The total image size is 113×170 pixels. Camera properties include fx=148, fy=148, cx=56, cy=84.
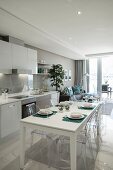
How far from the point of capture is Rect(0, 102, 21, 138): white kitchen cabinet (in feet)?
10.3

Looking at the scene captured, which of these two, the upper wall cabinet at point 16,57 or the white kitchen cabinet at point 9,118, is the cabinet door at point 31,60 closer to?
the upper wall cabinet at point 16,57

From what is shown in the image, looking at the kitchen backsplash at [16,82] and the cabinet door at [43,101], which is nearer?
the kitchen backsplash at [16,82]

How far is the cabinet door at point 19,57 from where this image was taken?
4.00 meters

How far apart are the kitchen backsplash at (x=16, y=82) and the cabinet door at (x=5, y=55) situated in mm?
436

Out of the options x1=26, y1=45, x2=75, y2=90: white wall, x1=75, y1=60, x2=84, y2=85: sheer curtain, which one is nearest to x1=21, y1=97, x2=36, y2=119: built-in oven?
x1=26, y1=45, x2=75, y2=90: white wall

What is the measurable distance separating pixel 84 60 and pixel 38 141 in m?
7.39

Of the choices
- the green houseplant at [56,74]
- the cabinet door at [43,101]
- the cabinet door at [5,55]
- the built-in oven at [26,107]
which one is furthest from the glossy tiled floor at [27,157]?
the green houseplant at [56,74]

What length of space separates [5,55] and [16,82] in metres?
1.11

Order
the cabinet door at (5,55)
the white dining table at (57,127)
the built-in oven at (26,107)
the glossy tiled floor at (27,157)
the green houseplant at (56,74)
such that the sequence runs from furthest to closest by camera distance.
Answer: the green houseplant at (56,74) → the built-in oven at (26,107) → the cabinet door at (5,55) → the glossy tiled floor at (27,157) → the white dining table at (57,127)

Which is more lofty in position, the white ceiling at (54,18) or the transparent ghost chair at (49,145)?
the white ceiling at (54,18)

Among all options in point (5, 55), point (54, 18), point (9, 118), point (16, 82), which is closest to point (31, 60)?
point (16, 82)

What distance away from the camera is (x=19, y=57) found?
13.8 ft

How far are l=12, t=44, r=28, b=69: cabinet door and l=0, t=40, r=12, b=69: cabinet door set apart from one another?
0.15m

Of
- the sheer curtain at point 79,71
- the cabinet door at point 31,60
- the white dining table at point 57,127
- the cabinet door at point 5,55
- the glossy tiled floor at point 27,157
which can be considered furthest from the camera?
the sheer curtain at point 79,71
